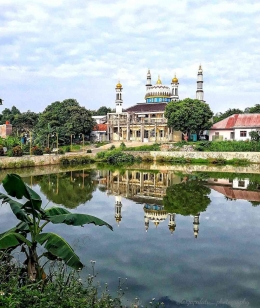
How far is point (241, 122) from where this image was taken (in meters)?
43.0

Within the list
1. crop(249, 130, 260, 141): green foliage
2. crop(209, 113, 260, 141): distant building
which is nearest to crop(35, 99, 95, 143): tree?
crop(209, 113, 260, 141): distant building

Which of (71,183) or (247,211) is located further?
(71,183)

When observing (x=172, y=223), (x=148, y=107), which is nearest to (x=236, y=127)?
(x=148, y=107)

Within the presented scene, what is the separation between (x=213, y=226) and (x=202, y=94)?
38649 millimetres

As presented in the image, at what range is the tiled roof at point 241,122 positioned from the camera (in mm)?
42144

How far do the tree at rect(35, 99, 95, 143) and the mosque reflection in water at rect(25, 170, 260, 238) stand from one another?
1697cm

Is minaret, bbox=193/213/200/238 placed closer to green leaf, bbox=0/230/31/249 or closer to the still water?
the still water

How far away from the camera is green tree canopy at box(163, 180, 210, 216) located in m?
15.1

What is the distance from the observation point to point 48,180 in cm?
2389

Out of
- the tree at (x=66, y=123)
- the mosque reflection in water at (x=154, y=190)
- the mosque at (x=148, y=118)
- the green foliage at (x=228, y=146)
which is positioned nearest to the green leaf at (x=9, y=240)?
the mosque reflection in water at (x=154, y=190)

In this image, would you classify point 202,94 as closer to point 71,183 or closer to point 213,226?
point 71,183

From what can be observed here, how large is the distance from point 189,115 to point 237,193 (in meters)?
22.0

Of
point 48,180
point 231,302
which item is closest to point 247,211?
point 231,302

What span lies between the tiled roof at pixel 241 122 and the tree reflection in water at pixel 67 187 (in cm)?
2184
